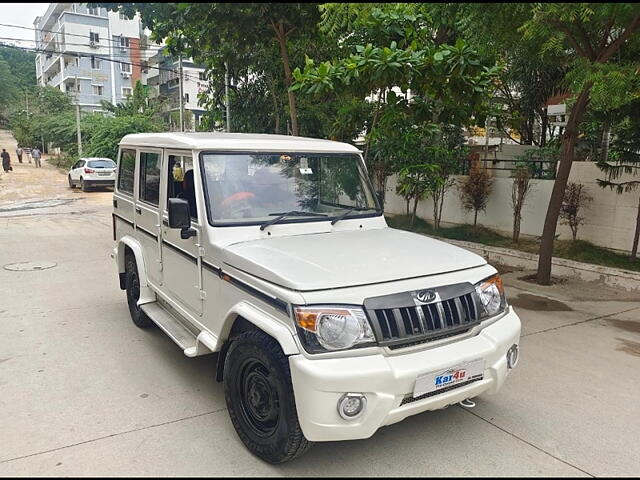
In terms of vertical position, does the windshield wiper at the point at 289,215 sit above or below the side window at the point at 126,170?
below

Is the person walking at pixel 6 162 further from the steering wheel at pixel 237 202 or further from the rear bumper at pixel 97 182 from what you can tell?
the steering wheel at pixel 237 202

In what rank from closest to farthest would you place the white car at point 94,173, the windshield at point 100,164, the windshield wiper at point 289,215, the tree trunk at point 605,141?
1. the windshield wiper at point 289,215
2. the tree trunk at point 605,141
3. the white car at point 94,173
4. the windshield at point 100,164

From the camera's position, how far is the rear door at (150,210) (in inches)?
183

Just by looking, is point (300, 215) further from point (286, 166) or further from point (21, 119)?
point (21, 119)

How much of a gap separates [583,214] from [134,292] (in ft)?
23.0

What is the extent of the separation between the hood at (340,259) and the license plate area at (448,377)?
22.3 inches

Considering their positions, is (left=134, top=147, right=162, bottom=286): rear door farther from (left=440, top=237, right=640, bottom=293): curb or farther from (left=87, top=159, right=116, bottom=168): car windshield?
(left=87, top=159, right=116, bottom=168): car windshield

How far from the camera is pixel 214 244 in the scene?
11.7 feet

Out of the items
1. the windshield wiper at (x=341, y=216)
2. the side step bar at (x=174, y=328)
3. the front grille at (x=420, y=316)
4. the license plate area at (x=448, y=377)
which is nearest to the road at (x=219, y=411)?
the side step bar at (x=174, y=328)

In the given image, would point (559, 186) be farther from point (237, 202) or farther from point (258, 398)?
point (258, 398)

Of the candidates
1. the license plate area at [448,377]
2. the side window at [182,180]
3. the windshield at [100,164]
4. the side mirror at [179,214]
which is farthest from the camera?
the windshield at [100,164]

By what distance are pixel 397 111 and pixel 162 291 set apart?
4.90 m

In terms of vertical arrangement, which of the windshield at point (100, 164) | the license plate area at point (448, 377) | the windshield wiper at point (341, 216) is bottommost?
the license plate area at point (448, 377)

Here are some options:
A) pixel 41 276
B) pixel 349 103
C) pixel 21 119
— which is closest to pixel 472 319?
pixel 349 103
